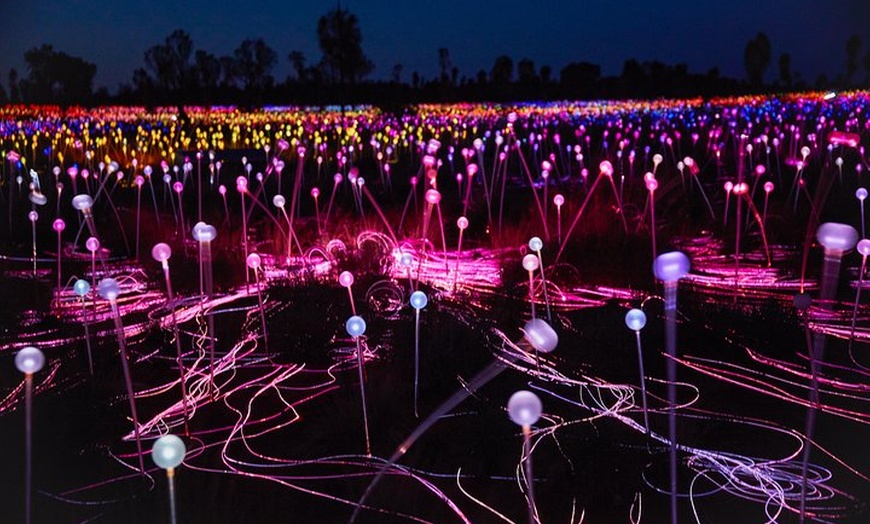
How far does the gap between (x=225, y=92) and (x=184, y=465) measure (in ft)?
108

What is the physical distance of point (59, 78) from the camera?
26.4m

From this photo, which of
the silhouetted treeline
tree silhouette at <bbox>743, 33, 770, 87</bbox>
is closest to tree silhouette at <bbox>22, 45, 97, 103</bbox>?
the silhouetted treeline

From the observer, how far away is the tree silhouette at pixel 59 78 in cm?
2444

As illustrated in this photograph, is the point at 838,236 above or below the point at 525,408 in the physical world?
above

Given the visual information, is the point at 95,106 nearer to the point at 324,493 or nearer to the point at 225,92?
the point at 225,92

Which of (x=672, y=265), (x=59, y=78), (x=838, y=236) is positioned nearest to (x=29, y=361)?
(x=672, y=265)

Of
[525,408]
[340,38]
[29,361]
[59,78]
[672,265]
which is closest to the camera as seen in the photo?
[525,408]

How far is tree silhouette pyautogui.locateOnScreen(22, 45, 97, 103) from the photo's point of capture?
24438 millimetres

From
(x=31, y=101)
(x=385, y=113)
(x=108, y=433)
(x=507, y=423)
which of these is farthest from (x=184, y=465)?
(x=31, y=101)

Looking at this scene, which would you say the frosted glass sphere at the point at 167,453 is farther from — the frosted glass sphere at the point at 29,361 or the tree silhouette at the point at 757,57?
the tree silhouette at the point at 757,57

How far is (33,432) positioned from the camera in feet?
15.1

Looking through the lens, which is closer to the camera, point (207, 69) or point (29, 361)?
point (29, 361)

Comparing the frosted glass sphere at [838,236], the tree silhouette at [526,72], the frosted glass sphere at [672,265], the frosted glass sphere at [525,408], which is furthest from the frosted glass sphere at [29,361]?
the tree silhouette at [526,72]

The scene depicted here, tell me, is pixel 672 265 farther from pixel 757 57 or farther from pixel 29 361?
pixel 757 57
